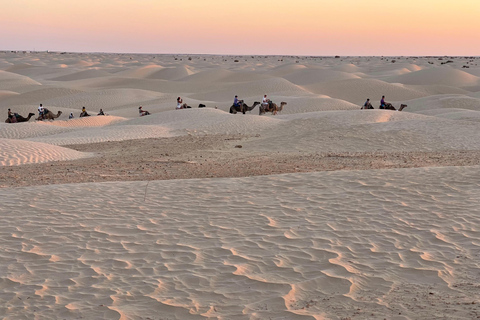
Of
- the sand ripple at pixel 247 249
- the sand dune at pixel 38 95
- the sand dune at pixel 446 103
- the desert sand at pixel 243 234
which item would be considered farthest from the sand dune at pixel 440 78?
the sand ripple at pixel 247 249

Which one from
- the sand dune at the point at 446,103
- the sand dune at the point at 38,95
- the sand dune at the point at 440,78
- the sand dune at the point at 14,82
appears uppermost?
the sand dune at the point at 440,78

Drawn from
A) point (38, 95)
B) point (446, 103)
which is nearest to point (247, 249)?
Answer: point (446, 103)

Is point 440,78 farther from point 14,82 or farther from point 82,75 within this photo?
point 14,82

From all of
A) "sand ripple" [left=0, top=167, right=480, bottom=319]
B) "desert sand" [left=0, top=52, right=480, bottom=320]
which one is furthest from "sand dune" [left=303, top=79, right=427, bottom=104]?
"sand ripple" [left=0, top=167, right=480, bottom=319]

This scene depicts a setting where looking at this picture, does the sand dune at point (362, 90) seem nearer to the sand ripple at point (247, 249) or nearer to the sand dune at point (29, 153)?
the sand dune at point (29, 153)

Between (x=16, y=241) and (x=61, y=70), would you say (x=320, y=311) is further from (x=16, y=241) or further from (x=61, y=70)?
(x=61, y=70)

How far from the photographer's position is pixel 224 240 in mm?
7844

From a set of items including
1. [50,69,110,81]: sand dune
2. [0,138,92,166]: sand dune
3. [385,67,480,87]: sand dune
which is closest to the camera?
[0,138,92,166]: sand dune

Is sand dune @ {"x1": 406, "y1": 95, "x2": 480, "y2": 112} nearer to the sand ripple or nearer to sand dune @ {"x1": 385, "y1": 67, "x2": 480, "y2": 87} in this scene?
sand dune @ {"x1": 385, "y1": 67, "x2": 480, "y2": 87}

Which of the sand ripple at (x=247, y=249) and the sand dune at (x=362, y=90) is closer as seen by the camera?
the sand ripple at (x=247, y=249)

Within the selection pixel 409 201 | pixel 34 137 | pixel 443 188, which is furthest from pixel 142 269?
pixel 34 137

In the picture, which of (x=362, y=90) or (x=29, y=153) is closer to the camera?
(x=29, y=153)

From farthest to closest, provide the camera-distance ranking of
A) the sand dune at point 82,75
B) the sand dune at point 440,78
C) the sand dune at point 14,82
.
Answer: the sand dune at point 82,75 < the sand dune at point 440,78 < the sand dune at point 14,82

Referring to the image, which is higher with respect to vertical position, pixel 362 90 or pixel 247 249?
pixel 362 90
